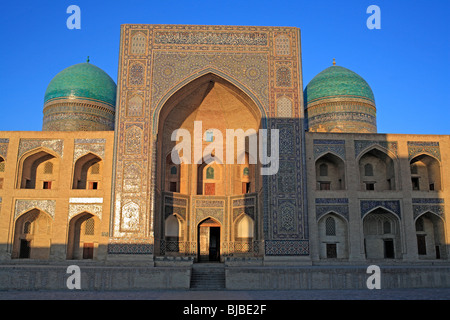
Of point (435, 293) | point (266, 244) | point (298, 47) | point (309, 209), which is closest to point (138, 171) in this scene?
point (266, 244)

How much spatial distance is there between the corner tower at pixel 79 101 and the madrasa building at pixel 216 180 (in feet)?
10.8

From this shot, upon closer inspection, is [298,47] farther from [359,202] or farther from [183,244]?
[183,244]

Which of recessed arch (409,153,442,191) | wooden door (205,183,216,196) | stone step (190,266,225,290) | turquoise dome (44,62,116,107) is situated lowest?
stone step (190,266,225,290)

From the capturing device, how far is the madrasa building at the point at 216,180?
13.2 metres

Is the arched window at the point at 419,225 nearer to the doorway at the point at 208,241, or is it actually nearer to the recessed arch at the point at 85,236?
the doorway at the point at 208,241

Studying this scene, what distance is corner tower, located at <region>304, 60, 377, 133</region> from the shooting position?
18453mm

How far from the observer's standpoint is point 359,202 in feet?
45.9

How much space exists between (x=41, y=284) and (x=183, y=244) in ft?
19.6

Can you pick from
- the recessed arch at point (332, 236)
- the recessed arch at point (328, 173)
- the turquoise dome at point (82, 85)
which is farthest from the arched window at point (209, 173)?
the turquoise dome at point (82, 85)

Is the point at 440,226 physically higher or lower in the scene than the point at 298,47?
lower

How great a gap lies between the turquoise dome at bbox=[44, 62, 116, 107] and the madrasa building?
13.4 ft

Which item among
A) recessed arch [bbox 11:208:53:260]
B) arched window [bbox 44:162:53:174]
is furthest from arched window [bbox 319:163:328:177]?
arched window [bbox 44:162:53:174]

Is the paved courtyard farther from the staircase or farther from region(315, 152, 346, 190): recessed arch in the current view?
region(315, 152, 346, 190): recessed arch
